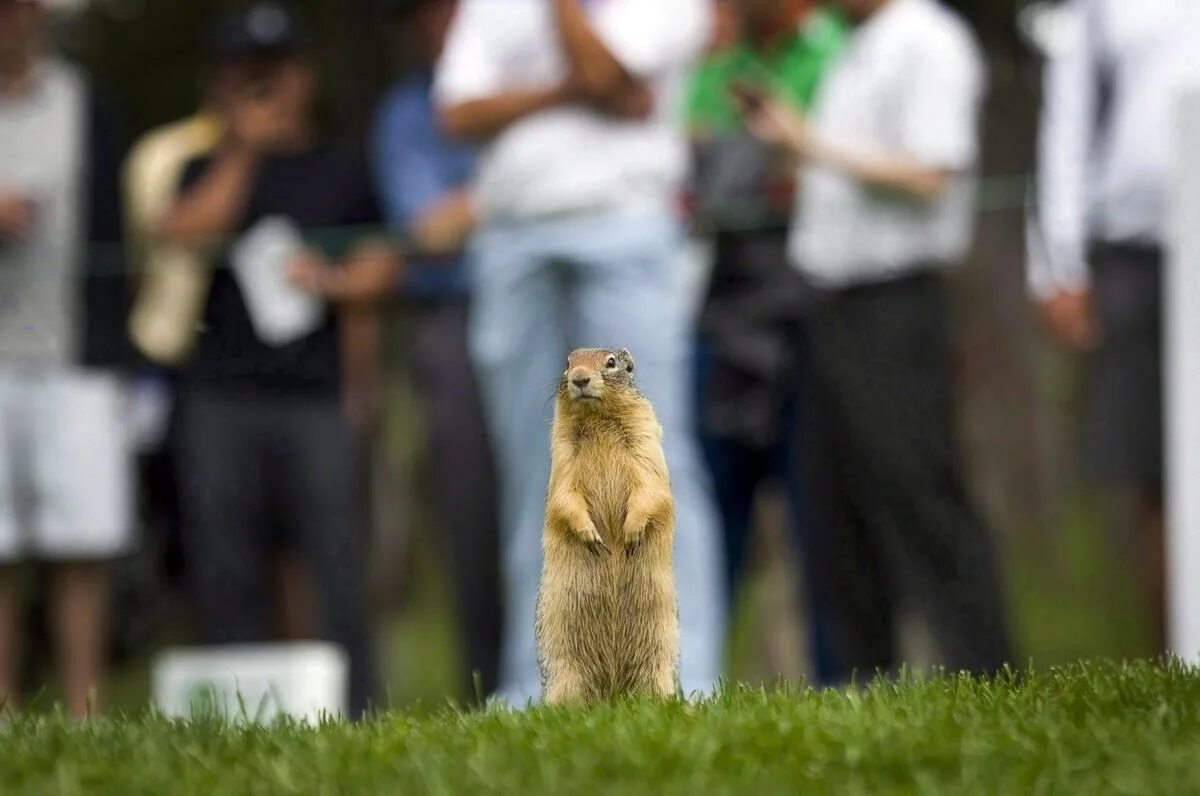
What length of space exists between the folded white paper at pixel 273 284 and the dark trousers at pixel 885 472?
6.77ft

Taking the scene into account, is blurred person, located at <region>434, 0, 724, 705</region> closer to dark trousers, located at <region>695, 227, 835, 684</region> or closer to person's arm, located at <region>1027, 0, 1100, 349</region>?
Result: dark trousers, located at <region>695, 227, 835, 684</region>

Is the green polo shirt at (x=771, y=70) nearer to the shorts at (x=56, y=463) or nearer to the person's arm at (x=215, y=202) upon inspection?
the person's arm at (x=215, y=202)

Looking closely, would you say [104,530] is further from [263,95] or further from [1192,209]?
[1192,209]

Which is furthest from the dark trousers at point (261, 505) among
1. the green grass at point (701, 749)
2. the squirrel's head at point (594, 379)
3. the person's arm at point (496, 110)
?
the squirrel's head at point (594, 379)

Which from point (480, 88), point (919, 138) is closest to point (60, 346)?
point (480, 88)

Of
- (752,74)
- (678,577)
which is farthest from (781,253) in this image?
(678,577)

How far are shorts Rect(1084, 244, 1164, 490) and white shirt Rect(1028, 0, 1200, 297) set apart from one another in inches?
3.5

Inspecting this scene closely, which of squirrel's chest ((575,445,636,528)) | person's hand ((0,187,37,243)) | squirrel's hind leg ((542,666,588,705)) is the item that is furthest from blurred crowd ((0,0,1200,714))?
squirrel's chest ((575,445,636,528))

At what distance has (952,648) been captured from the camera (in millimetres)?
7648

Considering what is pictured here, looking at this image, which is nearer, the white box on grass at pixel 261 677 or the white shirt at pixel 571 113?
A: the white box on grass at pixel 261 677

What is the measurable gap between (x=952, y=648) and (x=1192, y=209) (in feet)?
5.76

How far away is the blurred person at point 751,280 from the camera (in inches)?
312

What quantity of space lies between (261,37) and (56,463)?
1.89 metres

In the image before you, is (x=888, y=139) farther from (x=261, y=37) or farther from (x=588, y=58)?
(x=261, y=37)
